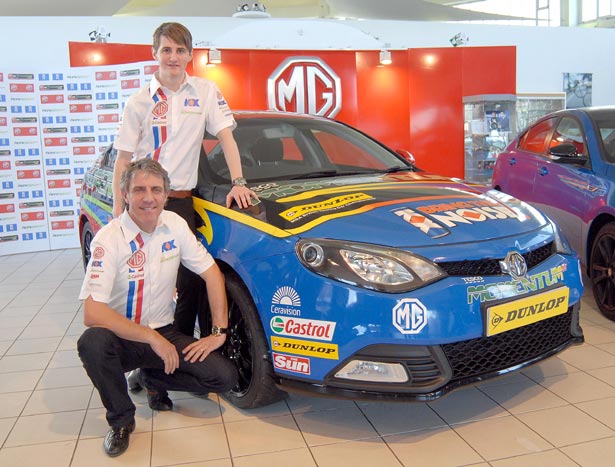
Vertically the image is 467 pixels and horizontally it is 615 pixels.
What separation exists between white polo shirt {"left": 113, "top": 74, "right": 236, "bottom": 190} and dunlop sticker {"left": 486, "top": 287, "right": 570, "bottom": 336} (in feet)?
4.76

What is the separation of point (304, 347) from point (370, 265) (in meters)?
0.38

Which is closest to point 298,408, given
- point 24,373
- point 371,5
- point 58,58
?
point 24,373

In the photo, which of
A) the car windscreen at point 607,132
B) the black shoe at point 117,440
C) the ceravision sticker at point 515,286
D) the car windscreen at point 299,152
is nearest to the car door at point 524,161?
the car windscreen at point 607,132

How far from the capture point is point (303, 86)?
26.9ft

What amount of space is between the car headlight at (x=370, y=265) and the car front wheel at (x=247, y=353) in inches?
14.8

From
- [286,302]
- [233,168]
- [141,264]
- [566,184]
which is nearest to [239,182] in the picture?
[233,168]

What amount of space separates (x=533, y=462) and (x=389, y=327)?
2.20 feet

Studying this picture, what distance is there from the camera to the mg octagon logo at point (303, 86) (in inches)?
320

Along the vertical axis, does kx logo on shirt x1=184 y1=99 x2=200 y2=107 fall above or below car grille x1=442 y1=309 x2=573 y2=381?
above

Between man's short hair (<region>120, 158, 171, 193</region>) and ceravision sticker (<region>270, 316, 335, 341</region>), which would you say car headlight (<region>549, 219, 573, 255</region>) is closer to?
ceravision sticker (<region>270, 316, 335, 341</region>)

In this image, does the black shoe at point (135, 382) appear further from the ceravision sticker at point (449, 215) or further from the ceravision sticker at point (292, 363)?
the ceravision sticker at point (449, 215)

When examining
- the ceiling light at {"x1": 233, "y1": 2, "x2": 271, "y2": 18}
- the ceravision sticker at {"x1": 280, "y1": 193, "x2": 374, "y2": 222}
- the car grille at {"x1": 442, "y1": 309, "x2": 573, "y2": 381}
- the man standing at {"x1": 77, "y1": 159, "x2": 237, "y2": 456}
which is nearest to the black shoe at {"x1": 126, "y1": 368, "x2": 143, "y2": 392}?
the man standing at {"x1": 77, "y1": 159, "x2": 237, "y2": 456}

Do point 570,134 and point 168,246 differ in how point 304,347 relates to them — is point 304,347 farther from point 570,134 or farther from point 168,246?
point 570,134

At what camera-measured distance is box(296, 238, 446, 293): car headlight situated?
2082 mm
